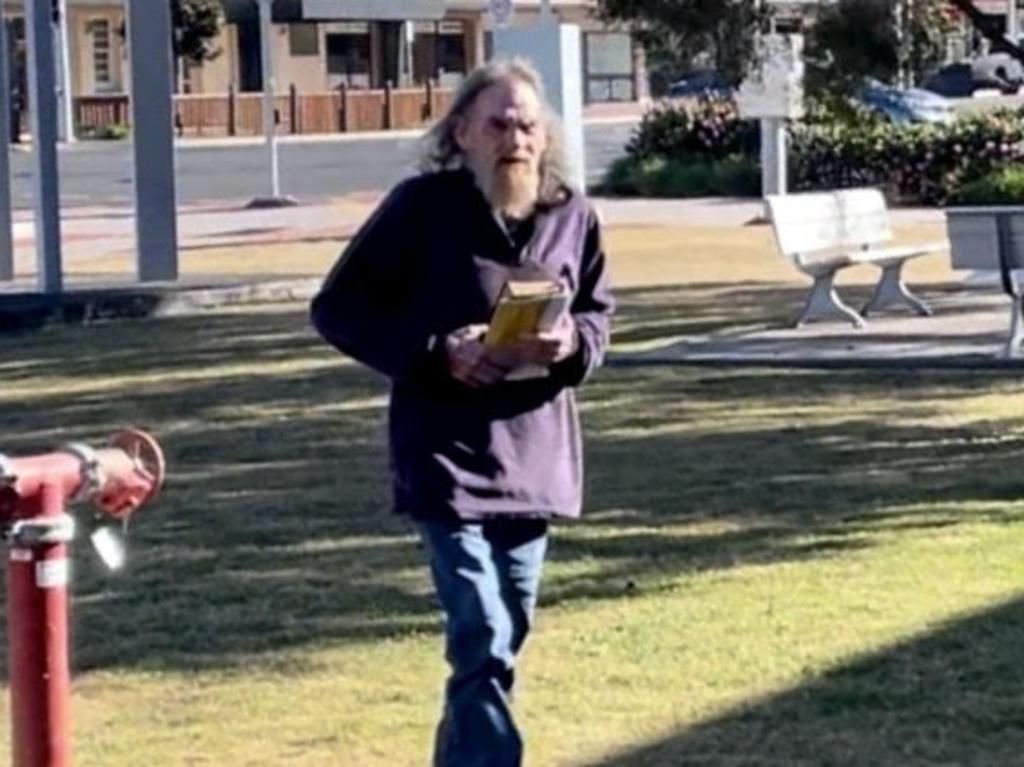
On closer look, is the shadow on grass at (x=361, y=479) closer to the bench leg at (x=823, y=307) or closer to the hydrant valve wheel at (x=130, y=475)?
the bench leg at (x=823, y=307)

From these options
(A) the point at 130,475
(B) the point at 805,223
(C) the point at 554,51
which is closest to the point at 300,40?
(C) the point at 554,51

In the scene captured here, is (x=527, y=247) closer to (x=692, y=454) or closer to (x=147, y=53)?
(x=692, y=454)

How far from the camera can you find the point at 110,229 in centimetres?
3400

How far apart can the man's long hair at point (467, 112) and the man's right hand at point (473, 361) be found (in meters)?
0.43

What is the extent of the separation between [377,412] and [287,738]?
24.0ft

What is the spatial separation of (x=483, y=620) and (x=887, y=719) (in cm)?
207

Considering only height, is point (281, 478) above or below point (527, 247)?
below

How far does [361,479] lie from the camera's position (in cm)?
1294

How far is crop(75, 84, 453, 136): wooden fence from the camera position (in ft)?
218

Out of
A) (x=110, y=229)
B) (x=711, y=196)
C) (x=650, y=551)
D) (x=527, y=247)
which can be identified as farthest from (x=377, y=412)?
(x=711, y=196)

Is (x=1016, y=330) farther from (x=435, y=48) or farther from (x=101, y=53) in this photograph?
(x=435, y=48)

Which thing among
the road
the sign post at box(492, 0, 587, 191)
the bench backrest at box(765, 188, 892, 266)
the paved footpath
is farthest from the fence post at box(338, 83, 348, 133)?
the bench backrest at box(765, 188, 892, 266)

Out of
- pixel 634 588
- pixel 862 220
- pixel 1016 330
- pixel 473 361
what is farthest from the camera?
pixel 862 220

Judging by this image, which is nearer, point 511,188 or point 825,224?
point 511,188
